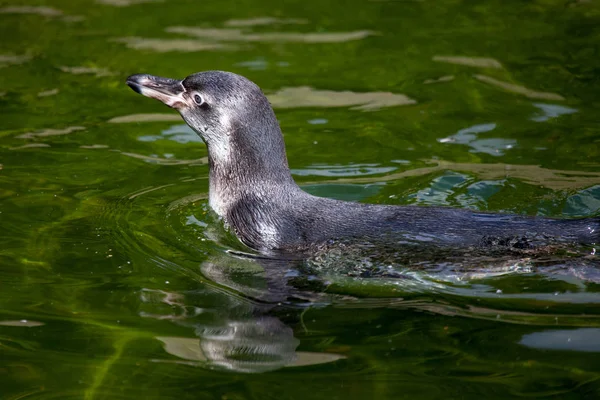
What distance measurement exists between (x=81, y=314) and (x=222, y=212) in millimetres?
1645

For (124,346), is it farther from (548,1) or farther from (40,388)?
(548,1)

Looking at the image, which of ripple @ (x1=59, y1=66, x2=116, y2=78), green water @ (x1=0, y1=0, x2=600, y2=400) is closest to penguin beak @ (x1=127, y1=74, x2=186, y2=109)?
green water @ (x1=0, y1=0, x2=600, y2=400)

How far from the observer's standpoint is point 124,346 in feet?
16.9

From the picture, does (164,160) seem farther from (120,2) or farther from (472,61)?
(120,2)

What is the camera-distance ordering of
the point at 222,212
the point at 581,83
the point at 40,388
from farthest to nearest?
the point at 581,83 < the point at 222,212 < the point at 40,388

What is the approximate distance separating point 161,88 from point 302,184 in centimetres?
149

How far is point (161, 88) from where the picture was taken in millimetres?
7074

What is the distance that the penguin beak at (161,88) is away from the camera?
23.0 ft

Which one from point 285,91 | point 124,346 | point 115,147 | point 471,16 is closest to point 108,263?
point 124,346

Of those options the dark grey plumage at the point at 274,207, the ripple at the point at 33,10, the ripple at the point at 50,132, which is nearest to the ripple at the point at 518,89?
the dark grey plumage at the point at 274,207

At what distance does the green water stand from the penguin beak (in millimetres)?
878

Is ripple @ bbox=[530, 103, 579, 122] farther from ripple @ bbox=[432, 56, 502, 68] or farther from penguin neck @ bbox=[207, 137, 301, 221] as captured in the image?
penguin neck @ bbox=[207, 137, 301, 221]

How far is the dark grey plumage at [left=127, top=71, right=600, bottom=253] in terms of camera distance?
19.1 ft

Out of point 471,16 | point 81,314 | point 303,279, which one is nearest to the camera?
point 81,314
